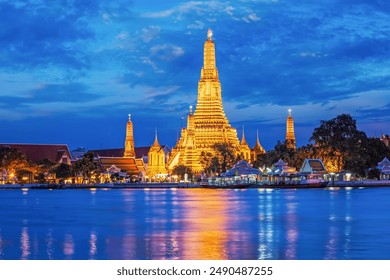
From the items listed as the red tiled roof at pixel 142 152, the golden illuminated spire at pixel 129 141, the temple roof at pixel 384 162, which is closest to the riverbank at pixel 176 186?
the temple roof at pixel 384 162

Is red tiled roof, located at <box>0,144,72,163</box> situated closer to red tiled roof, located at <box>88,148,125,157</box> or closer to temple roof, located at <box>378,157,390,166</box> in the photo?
red tiled roof, located at <box>88,148,125,157</box>

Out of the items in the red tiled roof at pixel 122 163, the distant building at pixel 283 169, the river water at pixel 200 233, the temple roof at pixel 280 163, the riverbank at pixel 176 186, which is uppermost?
the red tiled roof at pixel 122 163

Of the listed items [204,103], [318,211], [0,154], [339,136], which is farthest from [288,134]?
[318,211]

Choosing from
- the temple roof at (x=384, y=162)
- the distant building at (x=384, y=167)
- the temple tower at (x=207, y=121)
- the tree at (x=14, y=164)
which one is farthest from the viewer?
the temple tower at (x=207, y=121)

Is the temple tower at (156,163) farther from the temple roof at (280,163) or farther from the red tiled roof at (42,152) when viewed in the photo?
the temple roof at (280,163)

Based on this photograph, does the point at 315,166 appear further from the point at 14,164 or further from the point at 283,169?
the point at 14,164

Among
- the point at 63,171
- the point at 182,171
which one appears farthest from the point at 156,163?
the point at 63,171

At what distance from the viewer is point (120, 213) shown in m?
42.1

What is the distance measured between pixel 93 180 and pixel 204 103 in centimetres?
1865

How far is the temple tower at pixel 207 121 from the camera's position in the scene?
323 ft

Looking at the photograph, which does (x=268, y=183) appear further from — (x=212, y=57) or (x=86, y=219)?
(x=86, y=219)
